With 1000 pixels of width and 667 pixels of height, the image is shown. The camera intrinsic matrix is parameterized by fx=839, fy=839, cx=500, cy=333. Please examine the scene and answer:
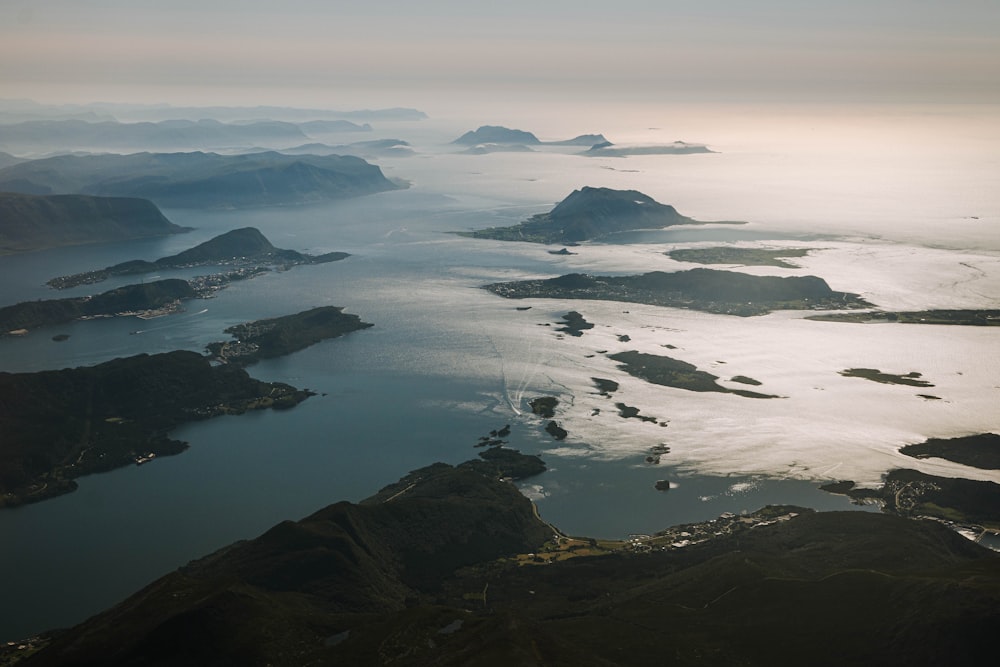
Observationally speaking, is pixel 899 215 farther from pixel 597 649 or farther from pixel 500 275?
pixel 597 649

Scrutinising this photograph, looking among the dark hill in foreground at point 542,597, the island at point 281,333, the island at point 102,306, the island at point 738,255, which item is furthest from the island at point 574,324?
the island at point 102,306

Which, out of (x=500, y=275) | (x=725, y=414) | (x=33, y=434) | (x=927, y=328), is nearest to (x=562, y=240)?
(x=500, y=275)

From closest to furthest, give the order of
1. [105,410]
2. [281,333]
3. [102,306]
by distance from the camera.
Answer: [105,410]
[281,333]
[102,306]

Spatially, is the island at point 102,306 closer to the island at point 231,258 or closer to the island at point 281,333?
the island at point 281,333

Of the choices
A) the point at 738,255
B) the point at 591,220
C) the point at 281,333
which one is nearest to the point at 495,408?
the point at 281,333

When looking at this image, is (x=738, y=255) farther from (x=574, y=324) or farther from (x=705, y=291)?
(x=574, y=324)
